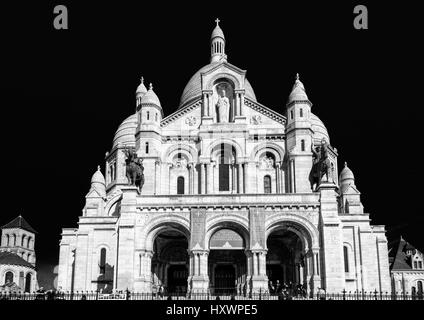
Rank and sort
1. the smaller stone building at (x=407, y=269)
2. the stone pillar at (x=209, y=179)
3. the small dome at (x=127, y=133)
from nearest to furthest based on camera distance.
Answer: the stone pillar at (x=209, y=179)
the small dome at (x=127, y=133)
the smaller stone building at (x=407, y=269)

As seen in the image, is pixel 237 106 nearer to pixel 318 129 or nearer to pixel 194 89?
pixel 194 89

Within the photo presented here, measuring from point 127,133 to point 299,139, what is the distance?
74.8 feet

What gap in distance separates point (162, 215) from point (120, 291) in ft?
21.3

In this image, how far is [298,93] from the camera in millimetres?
52219

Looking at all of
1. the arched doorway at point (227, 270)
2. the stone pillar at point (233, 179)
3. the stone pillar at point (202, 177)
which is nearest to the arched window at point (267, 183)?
the stone pillar at point (233, 179)

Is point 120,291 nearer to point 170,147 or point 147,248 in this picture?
point 147,248

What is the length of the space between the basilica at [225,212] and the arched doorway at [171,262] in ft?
0.30

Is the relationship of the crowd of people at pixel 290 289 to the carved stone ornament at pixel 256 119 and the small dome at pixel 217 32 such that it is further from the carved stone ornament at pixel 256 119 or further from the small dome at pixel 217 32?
the small dome at pixel 217 32

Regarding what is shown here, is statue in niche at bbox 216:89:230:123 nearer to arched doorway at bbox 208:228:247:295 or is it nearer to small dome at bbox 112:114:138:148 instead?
arched doorway at bbox 208:228:247:295

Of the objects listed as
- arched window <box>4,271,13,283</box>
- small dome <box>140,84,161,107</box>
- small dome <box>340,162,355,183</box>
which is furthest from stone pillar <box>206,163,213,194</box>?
arched window <box>4,271,13,283</box>

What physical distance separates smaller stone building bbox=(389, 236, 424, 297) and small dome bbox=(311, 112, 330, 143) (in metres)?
29.8

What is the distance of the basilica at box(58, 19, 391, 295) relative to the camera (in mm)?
42062

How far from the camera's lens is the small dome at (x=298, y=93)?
5184 centimetres
